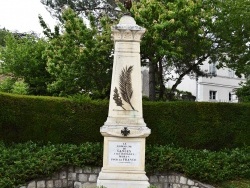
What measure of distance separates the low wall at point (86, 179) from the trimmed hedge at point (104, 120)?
1.75 metres

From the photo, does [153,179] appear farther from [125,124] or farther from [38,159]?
[38,159]

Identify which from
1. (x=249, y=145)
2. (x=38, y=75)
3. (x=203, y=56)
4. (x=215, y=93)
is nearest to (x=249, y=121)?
(x=249, y=145)

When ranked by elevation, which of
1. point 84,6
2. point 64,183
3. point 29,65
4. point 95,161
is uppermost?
point 84,6

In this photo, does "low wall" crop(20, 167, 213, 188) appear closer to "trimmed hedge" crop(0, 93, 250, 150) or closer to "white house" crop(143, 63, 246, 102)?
"trimmed hedge" crop(0, 93, 250, 150)

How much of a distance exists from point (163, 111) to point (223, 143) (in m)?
2.29

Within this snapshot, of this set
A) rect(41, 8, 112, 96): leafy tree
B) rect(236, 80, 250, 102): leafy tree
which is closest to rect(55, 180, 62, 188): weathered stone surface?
rect(41, 8, 112, 96): leafy tree

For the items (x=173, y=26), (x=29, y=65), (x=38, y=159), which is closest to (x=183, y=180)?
(x=38, y=159)

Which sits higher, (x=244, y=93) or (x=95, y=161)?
(x=244, y=93)

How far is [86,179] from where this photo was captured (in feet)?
47.0

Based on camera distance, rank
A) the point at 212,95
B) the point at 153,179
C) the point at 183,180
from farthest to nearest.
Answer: the point at 212,95
the point at 153,179
the point at 183,180

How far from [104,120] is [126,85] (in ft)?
13.4

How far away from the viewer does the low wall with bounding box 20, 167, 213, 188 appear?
45.5 ft

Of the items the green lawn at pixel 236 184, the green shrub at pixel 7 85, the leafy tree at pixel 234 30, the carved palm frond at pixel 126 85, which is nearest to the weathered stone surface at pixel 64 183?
the carved palm frond at pixel 126 85

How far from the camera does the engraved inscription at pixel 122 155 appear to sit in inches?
477
